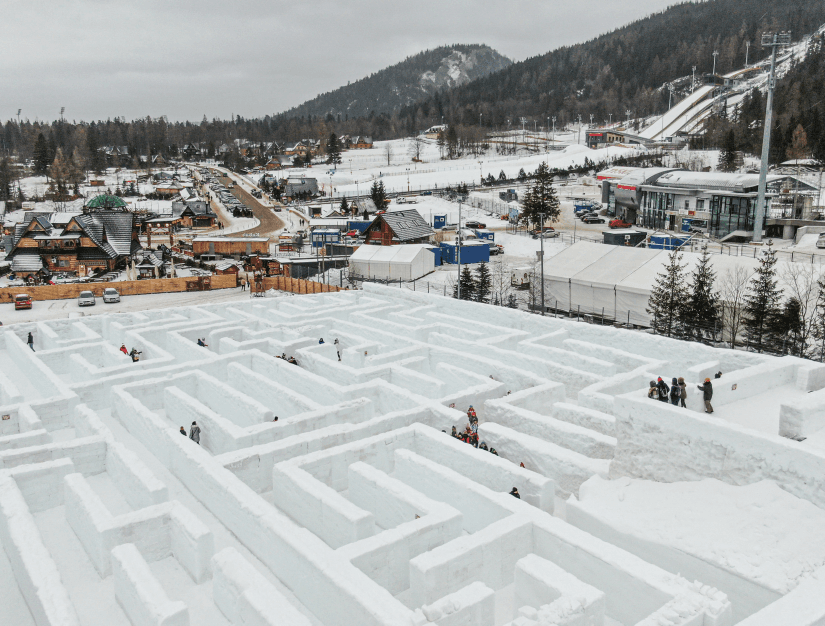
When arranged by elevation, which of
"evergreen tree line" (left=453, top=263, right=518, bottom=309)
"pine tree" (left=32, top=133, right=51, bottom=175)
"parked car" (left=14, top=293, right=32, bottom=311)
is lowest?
"parked car" (left=14, top=293, right=32, bottom=311)

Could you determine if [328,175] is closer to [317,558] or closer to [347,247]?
[347,247]

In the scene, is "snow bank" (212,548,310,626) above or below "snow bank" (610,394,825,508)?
below

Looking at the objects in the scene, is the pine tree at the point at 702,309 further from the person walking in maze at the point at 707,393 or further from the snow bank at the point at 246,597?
the snow bank at the point at 246,597

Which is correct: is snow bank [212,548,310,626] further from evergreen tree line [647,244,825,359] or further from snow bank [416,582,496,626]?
evergreen tree line [647,244,825,359]

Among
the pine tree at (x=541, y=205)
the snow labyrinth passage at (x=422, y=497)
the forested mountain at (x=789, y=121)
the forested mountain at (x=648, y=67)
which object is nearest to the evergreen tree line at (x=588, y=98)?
the forested mountain at (x=648, y=67)

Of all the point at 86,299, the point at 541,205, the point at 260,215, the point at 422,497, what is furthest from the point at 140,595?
the point at 260,215

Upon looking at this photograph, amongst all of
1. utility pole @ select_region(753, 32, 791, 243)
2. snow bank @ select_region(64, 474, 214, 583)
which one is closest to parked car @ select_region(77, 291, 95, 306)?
snow bank @ select_region(64, 474, 214, 583)
